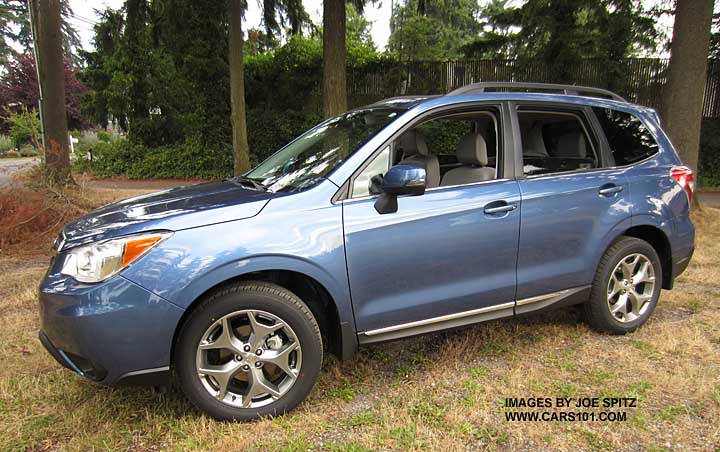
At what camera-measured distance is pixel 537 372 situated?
3223 mm

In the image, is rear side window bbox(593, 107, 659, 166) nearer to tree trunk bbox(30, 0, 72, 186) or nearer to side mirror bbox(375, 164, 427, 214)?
side mirror bbox(375, 164, 427, 214)

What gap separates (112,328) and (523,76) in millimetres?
14180

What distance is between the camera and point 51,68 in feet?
30.8

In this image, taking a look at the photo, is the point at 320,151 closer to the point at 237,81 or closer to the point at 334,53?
the point at 334,53

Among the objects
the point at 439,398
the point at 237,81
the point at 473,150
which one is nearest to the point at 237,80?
the point at 237,81

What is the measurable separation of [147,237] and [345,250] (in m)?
1.03

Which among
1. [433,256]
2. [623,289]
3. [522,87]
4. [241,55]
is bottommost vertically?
[623,289]

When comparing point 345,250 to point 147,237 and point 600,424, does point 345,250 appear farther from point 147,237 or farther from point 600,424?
point 600,424

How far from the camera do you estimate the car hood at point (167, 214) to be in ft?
8.27

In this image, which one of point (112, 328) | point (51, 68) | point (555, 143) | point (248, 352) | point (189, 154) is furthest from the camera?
point (189, 154)

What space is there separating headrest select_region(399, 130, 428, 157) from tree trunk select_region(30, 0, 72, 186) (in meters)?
7.86

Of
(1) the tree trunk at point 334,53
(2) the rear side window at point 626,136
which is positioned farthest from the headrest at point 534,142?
(1) the tree trunk at point 334,53

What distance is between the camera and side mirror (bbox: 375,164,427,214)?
2.75m

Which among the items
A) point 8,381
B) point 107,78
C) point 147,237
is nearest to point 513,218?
point 147,237
